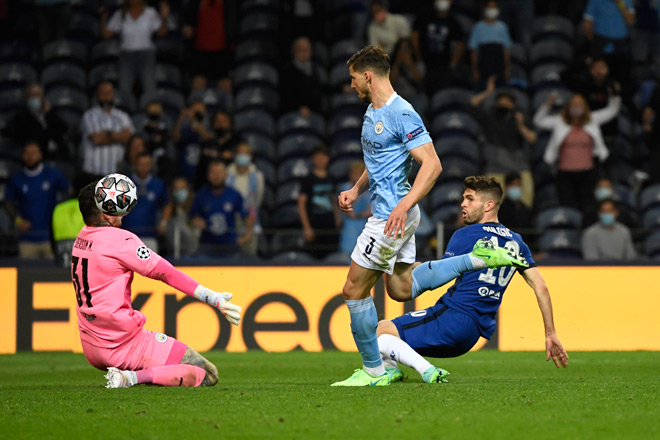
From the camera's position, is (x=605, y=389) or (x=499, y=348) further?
(x=499, y=348)

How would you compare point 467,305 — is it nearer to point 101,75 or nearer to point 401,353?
point 401,353

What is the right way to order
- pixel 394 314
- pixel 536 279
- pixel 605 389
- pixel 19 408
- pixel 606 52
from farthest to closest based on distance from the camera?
1. pixel 606 52
2. pixel 394 314
3. pixel 536 279
4. pixel 605 389
5. pixel 19 408

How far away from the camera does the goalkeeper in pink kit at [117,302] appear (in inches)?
265

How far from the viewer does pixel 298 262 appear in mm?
11672

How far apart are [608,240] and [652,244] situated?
579 mm

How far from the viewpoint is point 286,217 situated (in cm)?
1365

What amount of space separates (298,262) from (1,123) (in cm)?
631

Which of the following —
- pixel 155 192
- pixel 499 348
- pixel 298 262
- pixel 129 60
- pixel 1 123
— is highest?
pixel 129 60

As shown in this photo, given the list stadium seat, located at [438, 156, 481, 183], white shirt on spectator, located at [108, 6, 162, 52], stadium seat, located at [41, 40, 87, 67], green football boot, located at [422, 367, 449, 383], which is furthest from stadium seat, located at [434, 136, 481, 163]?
green football boot, located at [422, 367, 449, 383]

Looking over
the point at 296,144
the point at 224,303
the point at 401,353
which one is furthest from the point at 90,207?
the point at 296,144

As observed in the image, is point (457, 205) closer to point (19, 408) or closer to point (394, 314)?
point (394, 314)

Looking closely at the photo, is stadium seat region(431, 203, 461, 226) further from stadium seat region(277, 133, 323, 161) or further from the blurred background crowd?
stadium seat region(277, 133, 323, 161)

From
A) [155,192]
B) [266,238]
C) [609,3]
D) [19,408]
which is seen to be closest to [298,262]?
[266,238]

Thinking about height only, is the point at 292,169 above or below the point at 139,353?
above
